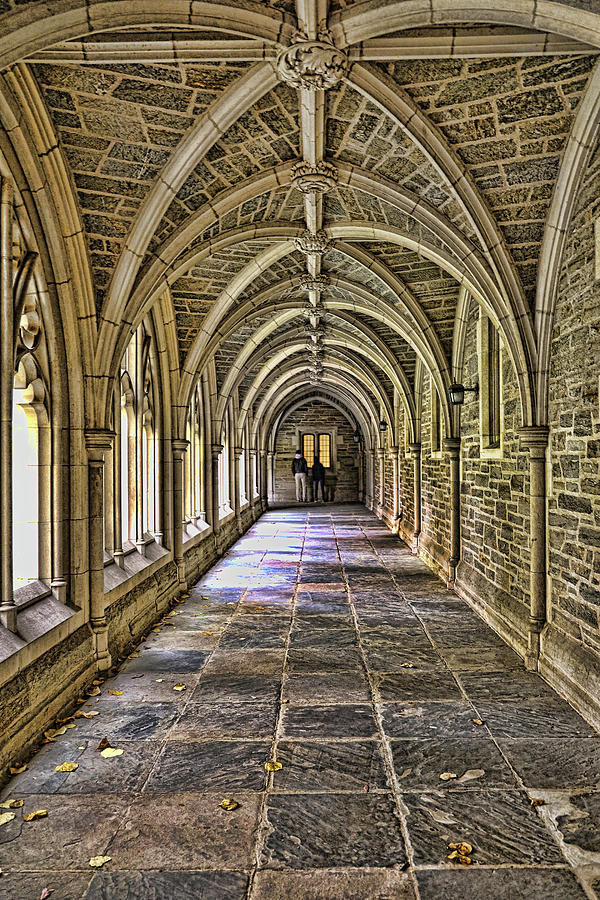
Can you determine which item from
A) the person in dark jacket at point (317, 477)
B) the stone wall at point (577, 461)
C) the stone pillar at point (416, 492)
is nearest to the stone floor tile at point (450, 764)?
the stone wall at point (577, 461)

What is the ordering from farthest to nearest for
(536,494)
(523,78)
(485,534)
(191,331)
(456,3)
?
(191,331), (485,534), (536,494), (523,78), (456,3)

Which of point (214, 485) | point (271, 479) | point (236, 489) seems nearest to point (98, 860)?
point (214, 485)

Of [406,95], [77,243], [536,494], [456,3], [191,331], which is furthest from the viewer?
[191,331]

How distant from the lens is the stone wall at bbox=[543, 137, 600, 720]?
4098 millimetres

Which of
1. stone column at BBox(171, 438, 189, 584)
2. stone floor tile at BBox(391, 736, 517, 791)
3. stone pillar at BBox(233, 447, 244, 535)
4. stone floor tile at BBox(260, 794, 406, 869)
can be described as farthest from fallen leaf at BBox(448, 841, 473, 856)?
stone pillar at BBox(233, 447, 244, 535)

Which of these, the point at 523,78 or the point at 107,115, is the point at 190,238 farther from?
the point at 523,78

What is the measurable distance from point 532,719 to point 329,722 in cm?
123

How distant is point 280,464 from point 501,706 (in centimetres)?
2085

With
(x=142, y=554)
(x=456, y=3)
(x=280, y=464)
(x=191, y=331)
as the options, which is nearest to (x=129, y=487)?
(x=142, y=554)

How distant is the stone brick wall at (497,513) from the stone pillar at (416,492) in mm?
3102

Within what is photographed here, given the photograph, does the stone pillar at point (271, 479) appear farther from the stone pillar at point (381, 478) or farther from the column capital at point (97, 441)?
the column capital at point (97, 441)

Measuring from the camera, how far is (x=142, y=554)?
255 inches

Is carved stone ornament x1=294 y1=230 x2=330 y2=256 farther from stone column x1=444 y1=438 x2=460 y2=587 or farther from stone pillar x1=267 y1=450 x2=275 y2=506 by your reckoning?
stone pillar x1=267 y1=450 x2=275 y2=506

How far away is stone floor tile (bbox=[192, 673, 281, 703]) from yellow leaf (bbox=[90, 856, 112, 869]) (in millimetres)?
1698
